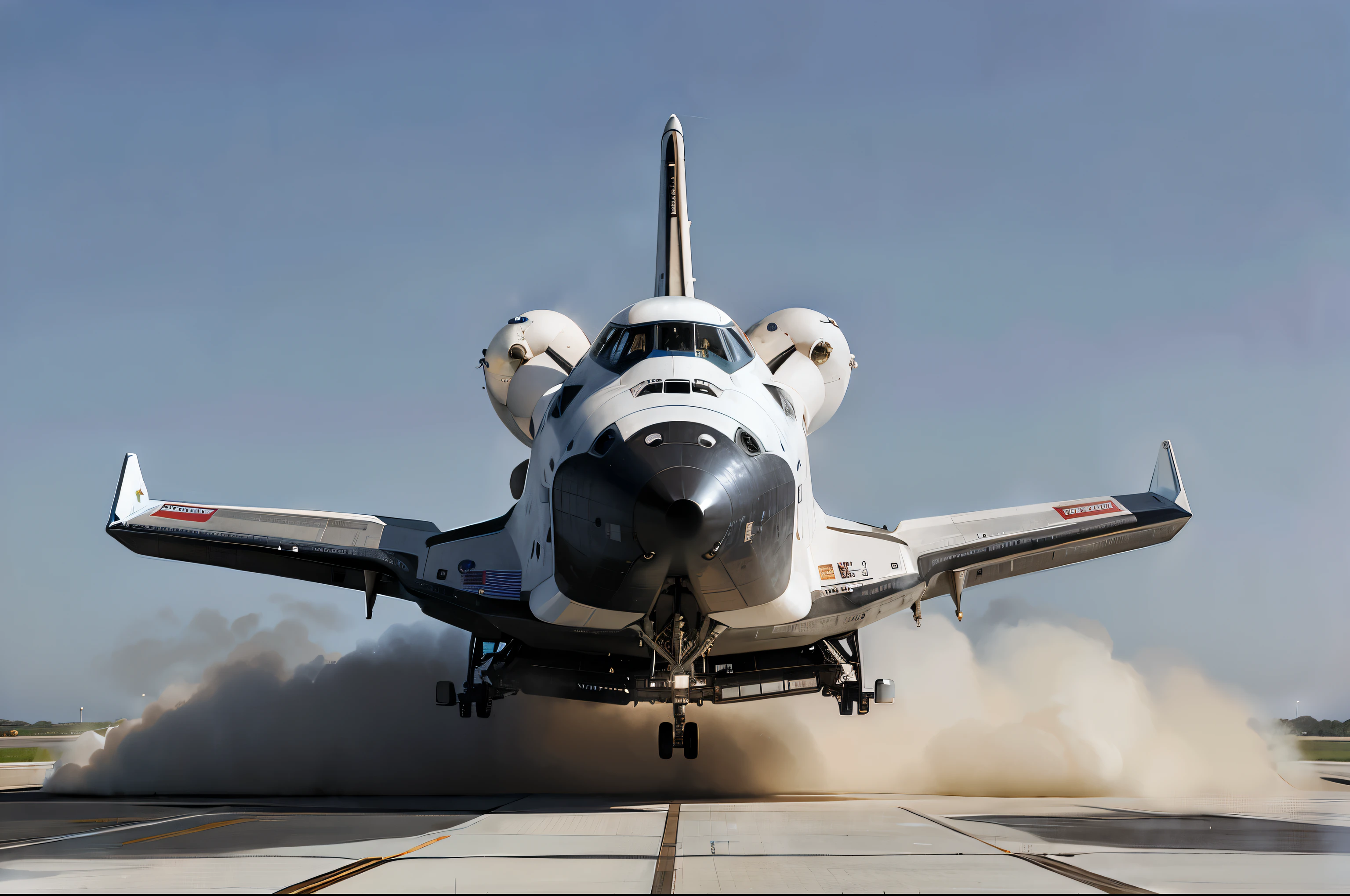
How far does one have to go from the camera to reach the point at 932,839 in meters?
8.55

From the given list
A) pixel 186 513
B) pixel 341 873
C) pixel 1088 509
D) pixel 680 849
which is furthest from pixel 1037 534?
pixel 186 513

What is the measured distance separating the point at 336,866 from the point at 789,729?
47.5 feet

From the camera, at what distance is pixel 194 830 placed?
970 centimetres

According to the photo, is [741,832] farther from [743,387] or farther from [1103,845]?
[743,387]

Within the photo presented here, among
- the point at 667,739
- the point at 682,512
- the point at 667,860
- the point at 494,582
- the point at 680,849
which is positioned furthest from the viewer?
the point at 667,739

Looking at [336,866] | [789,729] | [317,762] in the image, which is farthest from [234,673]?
[336,866]

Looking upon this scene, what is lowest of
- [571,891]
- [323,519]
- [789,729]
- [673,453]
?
[571,891]

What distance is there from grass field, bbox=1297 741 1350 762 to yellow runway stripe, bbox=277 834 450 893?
3122 cm

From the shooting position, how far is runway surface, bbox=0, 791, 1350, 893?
6004 millimetres

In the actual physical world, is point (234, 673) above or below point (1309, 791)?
above

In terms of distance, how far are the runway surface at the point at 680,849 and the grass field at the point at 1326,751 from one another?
24.9 metres

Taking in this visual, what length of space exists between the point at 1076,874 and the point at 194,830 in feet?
27.2

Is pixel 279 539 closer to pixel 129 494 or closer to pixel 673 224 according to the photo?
pixel 129 494

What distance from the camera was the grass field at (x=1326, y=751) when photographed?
3600cm
